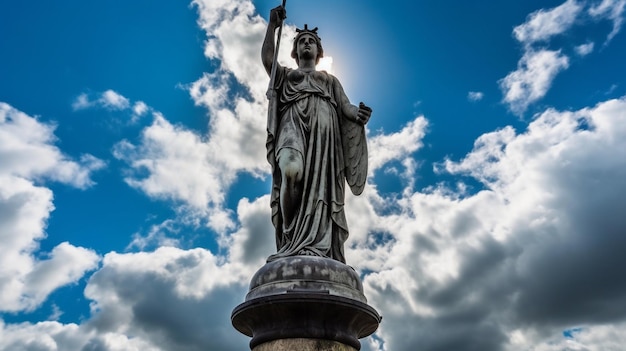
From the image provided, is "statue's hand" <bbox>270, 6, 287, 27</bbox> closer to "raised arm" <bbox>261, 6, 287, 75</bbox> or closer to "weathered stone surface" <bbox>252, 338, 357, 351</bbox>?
"raised arm" <bbox>261, 6, 287, 75</bbox>

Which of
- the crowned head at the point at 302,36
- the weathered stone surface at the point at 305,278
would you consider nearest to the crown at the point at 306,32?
the crowned head at the point at 302,36

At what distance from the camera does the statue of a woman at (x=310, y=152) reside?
8.39m

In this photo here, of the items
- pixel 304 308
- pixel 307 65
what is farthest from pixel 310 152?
pixel 304 308

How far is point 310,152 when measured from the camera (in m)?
8.77

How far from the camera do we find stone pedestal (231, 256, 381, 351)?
22.4 ft

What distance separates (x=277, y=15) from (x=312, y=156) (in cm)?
262

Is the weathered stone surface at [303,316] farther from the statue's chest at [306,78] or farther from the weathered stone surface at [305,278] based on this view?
the statue's chest at [306,78]

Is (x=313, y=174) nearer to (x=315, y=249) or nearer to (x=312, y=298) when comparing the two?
(x=315, y=249)

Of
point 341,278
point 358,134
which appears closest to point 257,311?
point 341,278

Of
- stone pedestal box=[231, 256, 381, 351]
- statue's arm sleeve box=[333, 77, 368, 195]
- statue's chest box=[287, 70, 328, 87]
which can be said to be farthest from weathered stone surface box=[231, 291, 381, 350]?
statue's chest box=[287, 70, 328, 87]

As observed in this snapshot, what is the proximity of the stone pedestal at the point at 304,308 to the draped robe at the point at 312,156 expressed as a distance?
24.2 inches

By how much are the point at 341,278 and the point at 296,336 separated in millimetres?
986

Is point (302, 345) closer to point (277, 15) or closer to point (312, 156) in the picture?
point (312, 156)

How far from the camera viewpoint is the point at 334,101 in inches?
375
